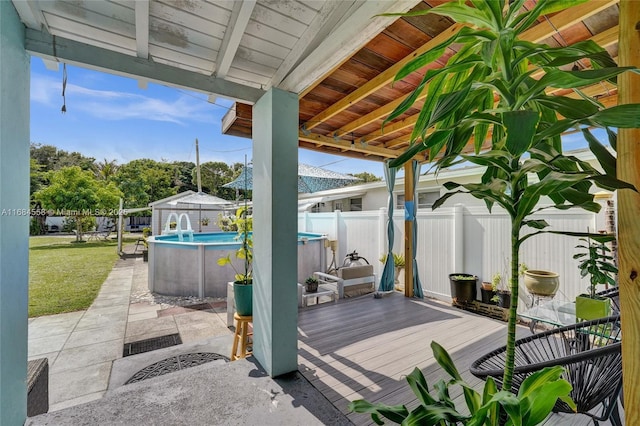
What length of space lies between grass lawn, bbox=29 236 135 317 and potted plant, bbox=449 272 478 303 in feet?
22.0

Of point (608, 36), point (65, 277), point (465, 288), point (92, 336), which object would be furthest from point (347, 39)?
point (65, 277)

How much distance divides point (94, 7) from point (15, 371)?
2423 millimetres

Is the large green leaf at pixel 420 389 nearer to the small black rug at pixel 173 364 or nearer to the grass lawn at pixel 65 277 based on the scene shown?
the small black rug at pixel 173 364

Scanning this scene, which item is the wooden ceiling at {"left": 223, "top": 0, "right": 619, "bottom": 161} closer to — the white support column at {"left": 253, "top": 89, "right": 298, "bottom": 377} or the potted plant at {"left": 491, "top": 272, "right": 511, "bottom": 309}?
the white support column at {"left": 253, "top": 89, "right": 298, "bottom": 377}

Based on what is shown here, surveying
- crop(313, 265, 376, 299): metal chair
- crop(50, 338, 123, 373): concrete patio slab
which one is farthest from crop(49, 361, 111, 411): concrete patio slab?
crop(313, 265, 376, 299): metal chair

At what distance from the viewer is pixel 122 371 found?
296 cm

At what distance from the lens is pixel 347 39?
1.94 m

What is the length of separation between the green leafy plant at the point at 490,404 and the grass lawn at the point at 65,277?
6.41 m

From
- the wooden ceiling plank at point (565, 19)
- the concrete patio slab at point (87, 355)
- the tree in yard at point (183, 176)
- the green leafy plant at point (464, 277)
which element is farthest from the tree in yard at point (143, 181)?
the wooden ceiling plank at point (565, 19)

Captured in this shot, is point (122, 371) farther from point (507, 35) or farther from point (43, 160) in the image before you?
point (43, 160)

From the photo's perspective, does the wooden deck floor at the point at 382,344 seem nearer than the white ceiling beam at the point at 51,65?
No

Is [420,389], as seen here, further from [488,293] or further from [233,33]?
[488,293]

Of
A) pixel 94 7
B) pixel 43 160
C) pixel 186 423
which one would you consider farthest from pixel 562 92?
pixel 43 160

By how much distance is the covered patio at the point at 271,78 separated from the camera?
1766 millimetres
